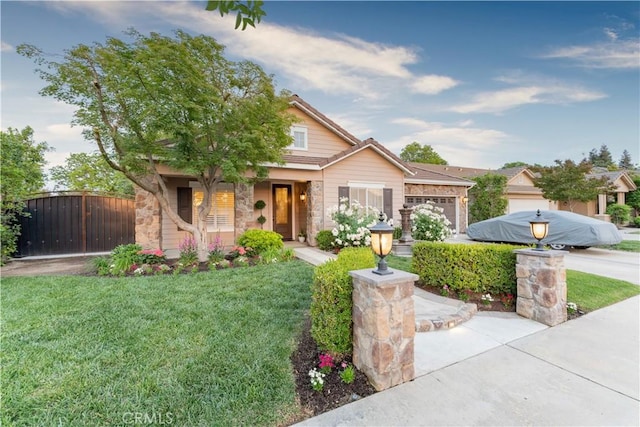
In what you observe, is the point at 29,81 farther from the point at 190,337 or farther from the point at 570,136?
the point at 570,136

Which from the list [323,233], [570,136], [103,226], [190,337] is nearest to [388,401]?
[190,337]

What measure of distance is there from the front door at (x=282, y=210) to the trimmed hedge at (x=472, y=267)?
7.50m

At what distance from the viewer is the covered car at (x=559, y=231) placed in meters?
9.27

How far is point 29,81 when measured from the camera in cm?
634

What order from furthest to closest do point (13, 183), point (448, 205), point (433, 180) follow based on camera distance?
point (448, 205)
point (433, 180)
point (13, 183)

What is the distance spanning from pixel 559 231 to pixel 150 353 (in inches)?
511

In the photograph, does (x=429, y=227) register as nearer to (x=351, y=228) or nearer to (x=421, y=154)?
(x=351, y=228)

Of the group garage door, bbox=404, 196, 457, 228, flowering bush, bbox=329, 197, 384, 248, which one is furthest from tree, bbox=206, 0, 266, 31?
garage door, bbox=404, 196, 457, 228

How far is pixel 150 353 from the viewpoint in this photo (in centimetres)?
284

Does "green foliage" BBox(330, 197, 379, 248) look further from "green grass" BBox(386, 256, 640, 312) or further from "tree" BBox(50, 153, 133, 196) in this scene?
"tree" BBox(50, 153, 133, 196)

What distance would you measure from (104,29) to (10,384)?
7406mm

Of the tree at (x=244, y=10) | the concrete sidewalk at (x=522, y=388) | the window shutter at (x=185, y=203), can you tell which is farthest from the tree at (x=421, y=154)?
the tree at (x=244, y=10)

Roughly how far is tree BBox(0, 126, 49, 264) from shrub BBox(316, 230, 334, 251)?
7.93 m

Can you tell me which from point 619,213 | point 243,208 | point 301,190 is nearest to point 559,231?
point 301,190
